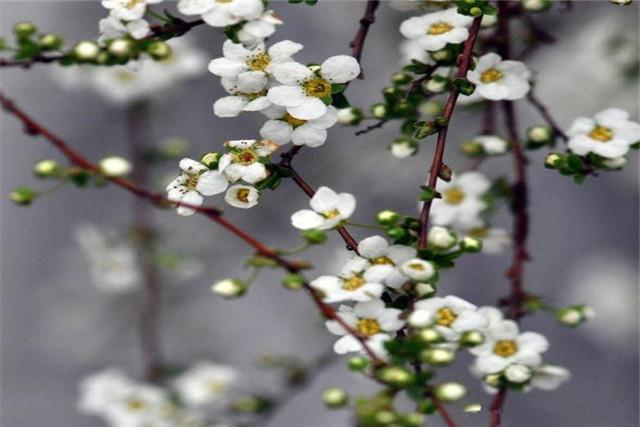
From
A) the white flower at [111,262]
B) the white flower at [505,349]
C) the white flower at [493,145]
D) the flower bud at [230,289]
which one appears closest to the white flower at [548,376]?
the white flower at [505,349]

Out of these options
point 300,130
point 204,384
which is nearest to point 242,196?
point 300,130

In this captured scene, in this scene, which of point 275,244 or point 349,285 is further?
point 275,244

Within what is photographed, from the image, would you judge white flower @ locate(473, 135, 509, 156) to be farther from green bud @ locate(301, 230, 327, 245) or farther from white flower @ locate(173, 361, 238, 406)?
white flower @ locate(173, 361, 238, 406)

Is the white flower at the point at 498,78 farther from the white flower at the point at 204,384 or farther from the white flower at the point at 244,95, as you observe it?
the white flower at the point at 204,384

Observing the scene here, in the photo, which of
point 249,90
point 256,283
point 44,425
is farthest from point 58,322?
point 249,90

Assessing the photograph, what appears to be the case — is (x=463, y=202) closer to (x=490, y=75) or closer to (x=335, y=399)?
(x=490, y=75)

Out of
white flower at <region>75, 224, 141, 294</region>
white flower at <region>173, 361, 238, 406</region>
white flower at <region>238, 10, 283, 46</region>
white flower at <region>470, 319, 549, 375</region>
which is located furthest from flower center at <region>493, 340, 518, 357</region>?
white flower at <region>75, 224, 141, 294</region>
